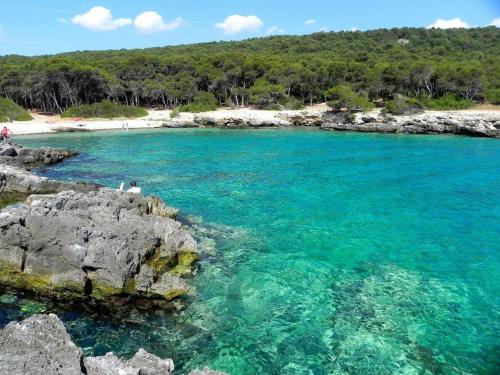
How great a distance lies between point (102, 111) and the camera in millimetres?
82625

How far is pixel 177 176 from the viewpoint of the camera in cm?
3716

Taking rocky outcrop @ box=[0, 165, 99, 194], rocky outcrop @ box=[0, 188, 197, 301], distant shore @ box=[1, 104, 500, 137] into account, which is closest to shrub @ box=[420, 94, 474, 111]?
distant shore @ box=[1, 104, 500, 137]

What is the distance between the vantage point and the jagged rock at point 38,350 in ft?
23.2

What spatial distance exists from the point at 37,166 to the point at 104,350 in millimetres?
34270

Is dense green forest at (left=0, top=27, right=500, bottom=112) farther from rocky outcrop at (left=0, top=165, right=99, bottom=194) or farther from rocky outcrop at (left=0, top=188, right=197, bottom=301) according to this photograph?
rocky outcrop at (left=0, top=188, right=197, bottom=301)

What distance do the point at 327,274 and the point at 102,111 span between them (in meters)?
75.0

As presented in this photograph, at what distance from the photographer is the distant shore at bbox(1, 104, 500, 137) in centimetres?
6581

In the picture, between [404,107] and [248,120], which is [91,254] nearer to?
[248,120]

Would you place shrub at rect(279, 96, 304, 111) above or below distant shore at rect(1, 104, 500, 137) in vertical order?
above

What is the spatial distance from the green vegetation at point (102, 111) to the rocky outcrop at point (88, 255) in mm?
68015

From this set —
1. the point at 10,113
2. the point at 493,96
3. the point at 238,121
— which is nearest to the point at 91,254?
the point at 238,121

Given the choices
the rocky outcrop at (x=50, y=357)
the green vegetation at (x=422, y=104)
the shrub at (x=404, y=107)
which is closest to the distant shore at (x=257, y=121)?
the shrub at (x=404, y=107)

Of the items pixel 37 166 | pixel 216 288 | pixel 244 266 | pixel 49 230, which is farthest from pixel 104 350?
pixel 37 166

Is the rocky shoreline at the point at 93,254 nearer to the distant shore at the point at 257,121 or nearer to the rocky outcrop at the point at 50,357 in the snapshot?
the rocky outcrop at the point at 50,357
